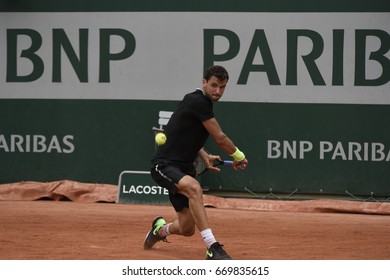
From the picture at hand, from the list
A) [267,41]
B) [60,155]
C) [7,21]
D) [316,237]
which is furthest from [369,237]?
[7,21]

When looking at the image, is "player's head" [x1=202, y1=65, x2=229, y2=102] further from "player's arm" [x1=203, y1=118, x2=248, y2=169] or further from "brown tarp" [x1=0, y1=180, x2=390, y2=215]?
"brown tarp" [x1=0, y1=180, x2=390, y2=215]

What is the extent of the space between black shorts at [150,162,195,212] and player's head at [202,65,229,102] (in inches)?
25.6

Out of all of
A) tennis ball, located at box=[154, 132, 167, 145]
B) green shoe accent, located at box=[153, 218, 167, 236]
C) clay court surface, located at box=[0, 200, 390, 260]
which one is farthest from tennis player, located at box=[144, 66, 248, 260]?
clay court surface, located at box=[0, 200, 390, 260]

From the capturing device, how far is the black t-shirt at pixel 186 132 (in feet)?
23.1

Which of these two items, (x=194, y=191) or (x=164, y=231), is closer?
(x=194, y=191)

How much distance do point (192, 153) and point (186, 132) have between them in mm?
198

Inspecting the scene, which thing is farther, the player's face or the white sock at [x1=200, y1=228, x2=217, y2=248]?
the player's face

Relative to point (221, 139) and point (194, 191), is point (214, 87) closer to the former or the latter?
point (221, 139)

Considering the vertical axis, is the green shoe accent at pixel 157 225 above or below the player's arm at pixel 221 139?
below

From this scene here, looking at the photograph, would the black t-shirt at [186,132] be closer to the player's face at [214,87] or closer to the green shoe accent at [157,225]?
the player's face at [214,87]

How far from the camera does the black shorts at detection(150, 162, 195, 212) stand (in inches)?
278

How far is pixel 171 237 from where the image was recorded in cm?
902

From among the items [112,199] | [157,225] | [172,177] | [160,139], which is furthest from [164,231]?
[112,199]

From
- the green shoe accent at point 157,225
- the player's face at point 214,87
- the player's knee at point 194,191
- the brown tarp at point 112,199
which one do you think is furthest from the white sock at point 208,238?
the brown tarp at point 112,199
